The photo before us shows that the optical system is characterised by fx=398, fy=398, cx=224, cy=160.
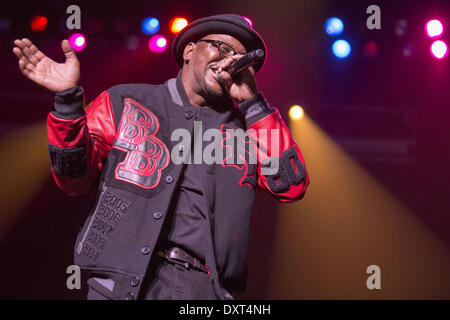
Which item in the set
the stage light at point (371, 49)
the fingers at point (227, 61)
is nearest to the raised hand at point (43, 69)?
the fingers at point (227, 61)

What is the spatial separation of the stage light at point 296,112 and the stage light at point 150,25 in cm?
140

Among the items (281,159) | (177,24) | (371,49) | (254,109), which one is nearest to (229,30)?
(254,109)

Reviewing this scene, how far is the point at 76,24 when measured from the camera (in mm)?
3105

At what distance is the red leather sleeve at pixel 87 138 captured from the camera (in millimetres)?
1342

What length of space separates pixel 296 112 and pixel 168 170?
2.37m

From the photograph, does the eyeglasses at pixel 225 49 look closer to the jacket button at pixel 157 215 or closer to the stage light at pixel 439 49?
the jacket button at pixel 157 215

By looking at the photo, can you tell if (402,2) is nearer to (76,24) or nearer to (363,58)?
(363,58)

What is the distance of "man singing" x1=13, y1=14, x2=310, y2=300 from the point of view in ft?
4.51

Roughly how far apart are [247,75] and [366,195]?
7.69ft

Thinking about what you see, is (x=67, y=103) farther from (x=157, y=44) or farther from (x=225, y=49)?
(x=157, y=44)

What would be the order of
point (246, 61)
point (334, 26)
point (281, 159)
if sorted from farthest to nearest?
1. point (334, 26)
2. point (281, 159)
3. point (246, 61)

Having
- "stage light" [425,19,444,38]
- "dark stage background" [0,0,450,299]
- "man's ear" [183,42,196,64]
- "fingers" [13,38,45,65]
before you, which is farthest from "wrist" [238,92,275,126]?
"stage light" [425,19,444,38]

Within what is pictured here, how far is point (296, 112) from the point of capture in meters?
3.70

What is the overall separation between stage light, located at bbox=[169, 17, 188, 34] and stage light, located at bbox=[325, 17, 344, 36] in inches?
47.6
